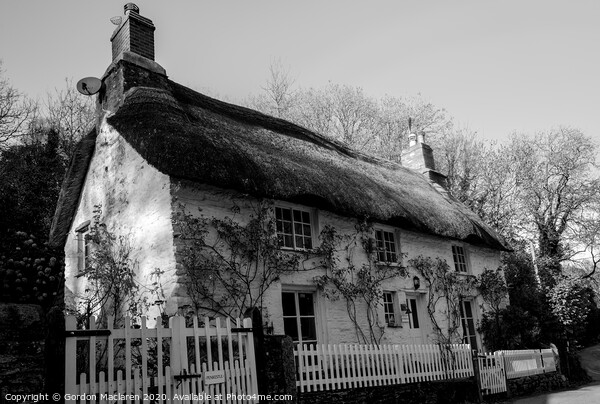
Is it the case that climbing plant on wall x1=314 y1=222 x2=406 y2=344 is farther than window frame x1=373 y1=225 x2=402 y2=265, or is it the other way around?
window frame x1=373 y1=225 x2=402 y2=265

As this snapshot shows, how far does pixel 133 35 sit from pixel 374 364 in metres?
8.73

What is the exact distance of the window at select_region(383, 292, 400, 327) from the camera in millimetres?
12516

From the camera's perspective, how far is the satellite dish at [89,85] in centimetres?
1155

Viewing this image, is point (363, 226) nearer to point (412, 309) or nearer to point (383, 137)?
point (412, 309)

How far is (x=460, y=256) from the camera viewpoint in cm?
1619

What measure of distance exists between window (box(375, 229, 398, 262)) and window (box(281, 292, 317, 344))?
2.72 meters

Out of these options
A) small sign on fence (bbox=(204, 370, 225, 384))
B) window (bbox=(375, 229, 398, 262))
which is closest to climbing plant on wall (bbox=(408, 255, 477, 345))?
window (bbox=(375, 229, 398, 262))

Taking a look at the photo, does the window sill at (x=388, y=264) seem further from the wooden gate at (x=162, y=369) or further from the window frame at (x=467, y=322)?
the wooden gate at (x=162, y=369)

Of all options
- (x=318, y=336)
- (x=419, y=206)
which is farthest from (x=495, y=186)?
(x=318, y=336)

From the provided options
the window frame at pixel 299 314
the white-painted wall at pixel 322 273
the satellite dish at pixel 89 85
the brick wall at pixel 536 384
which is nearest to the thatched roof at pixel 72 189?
the satellite dish at pixel 89 85

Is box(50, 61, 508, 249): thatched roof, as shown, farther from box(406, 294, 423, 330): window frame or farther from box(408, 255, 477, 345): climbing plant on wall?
box(406, 294, 423, 330): window frame

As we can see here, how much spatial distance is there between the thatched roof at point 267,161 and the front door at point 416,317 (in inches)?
71.6

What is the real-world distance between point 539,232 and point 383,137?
9523 mm

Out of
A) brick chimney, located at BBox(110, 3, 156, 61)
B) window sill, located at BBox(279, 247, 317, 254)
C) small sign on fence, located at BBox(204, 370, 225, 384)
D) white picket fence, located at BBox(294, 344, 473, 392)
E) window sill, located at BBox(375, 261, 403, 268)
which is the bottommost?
white picket fence, located at BBox(294, 344, 473, 392)
